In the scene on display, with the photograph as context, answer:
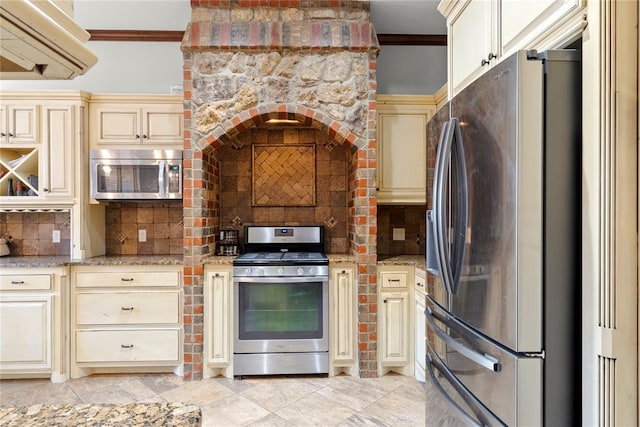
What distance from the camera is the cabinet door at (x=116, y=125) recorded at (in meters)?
2.86

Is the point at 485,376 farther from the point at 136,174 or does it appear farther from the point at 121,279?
the point at 136,174

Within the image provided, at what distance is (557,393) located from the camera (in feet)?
3.42

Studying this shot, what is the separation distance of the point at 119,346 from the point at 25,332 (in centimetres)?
69

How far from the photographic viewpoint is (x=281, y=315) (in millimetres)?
2715

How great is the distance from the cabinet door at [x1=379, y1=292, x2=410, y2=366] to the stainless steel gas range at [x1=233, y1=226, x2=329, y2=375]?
0.46 metres

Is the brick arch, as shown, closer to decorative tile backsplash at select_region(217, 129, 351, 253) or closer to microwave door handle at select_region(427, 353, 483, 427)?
decorative tile backsplash at select_region(217, 129, 351, 253)

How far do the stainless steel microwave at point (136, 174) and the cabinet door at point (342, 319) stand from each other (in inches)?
57.7

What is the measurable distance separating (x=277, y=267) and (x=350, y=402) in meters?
1.08

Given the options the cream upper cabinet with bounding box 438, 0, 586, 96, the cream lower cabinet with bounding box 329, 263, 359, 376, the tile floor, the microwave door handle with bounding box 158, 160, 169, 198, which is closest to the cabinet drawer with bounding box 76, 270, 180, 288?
the microwave door handle with bounding box 158, 160, 169, 198

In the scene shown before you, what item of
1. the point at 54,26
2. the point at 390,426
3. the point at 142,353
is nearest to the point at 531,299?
the point at 54,26

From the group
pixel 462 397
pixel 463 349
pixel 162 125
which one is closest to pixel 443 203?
pixel 463 349

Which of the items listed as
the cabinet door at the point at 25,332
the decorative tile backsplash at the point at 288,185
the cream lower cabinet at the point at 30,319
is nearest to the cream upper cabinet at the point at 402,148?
the decorative tile backsplash at the point at 288,185

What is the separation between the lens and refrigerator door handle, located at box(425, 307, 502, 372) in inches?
44.0

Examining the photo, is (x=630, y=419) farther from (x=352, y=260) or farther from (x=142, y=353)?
(x=142, y=353)
